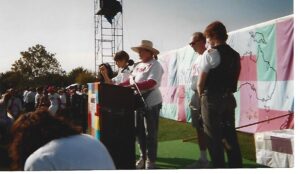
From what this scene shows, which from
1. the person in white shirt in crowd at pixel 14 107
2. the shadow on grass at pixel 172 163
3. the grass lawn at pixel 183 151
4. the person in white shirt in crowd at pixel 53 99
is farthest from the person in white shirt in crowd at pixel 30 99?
the shadow on grass at pixel 172 163

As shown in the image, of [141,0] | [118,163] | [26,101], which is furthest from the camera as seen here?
[26,101]

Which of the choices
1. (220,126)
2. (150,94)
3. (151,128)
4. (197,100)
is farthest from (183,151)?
(220,126)

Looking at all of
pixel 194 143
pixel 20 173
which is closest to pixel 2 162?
pixel 194 143

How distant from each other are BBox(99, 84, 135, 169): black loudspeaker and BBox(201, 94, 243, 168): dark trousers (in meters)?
0.54

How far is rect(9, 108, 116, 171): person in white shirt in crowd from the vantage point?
1354 millimetres

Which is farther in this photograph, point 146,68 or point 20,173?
point 146,68

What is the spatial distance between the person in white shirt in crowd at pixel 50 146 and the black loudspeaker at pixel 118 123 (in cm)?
117

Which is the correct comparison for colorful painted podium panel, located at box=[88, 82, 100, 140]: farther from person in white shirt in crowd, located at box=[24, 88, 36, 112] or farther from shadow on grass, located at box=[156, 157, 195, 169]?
person in white shirt in crowd, located at box=[24, 88, 36, 112]

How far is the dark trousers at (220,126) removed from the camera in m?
2.69

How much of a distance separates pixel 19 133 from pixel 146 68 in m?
1.87

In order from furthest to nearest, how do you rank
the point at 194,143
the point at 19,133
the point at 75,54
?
1. the point at 194,143
2. the point at 75,54
3. the point at 19,133

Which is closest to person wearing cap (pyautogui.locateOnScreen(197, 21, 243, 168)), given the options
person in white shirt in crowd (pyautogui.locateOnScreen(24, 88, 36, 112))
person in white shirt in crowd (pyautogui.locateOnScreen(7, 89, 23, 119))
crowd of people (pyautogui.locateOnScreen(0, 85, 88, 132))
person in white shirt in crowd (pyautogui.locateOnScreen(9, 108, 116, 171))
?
person in white shirt in crowd (pyautogui.locateOnScreen(9, 108, 116, 171))

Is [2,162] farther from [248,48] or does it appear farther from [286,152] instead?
[248,48]

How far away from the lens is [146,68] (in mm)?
3223
